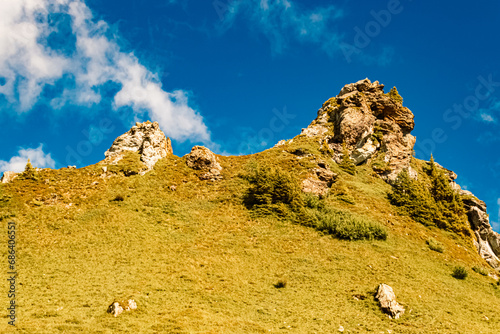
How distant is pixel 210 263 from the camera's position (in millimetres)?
31016

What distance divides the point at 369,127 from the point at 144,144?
1632 inches

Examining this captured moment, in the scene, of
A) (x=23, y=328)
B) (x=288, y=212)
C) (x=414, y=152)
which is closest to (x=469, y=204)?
(x=414, y=152)

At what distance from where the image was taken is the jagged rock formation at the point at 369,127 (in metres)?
60.7

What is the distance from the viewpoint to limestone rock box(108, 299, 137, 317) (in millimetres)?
21237

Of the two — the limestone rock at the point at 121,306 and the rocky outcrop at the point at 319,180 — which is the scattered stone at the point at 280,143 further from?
the limestone rock at the point at 121,306

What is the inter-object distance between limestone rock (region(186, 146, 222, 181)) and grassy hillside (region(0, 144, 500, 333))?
143 cm

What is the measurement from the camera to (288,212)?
4144 cm

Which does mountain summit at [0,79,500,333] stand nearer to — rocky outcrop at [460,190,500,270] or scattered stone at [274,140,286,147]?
rocky outcrop at [460,190,500,270]

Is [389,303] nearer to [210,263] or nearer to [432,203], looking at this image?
[210,263]

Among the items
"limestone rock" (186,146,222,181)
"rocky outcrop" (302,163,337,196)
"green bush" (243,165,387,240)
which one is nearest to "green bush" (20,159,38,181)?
"limestone rock" (186,146,222,181)

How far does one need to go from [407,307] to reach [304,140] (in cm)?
4075

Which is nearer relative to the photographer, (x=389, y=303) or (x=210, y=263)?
(x=389, y=303)

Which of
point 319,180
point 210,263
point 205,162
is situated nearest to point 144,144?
point 205,162

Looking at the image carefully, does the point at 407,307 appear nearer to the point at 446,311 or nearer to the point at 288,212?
the point at 446,311
